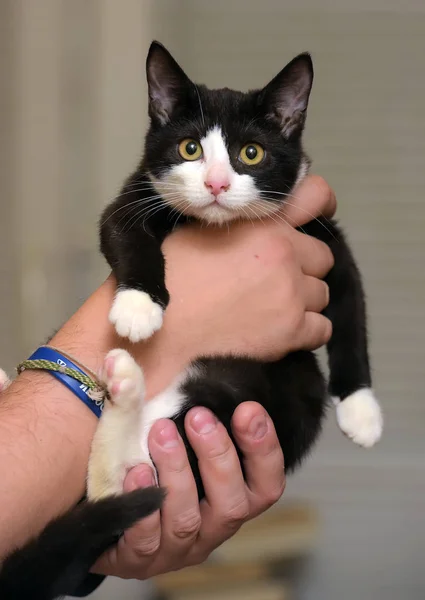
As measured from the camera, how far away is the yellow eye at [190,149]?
3.41ft

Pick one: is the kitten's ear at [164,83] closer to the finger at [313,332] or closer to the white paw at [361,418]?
the finger at [313,332]

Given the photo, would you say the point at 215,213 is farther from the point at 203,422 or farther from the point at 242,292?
the point at 203,422

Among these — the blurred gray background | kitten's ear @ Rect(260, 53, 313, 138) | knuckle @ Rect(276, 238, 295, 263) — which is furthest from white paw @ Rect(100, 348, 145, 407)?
the blurred gray background

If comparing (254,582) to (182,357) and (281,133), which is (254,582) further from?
(281,133)

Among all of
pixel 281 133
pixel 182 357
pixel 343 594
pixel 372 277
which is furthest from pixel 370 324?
pixel 182 357

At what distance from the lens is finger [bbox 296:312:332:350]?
1019 mm

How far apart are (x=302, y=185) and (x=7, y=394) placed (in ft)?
2.15

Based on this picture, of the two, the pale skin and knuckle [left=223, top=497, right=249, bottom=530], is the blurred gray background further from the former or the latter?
knuckle [left=223, top=497, right=249, bottom=530]

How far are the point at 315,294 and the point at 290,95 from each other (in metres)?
0.37

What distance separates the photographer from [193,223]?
1072 millimetres

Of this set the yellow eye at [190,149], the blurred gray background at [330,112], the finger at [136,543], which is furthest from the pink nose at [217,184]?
the blurred gray background at [330,112]

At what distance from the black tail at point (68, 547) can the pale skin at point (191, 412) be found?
0.22 ft

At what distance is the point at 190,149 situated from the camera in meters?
1.04

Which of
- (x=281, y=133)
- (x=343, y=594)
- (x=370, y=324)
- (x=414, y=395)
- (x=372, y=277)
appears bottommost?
(x=343, y=594)
